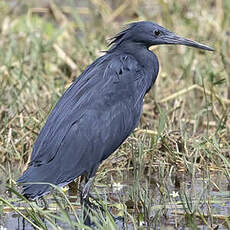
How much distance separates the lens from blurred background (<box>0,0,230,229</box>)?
17.9 ft

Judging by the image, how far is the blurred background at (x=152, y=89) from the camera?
5445 millimetres

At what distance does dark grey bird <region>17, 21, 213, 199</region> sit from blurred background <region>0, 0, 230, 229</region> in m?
0.25

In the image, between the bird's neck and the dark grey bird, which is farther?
the bird's neck

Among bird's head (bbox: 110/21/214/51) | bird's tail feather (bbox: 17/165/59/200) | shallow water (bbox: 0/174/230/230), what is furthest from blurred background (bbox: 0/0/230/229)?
bird's tail feather (bbox: 17/165/59/200)

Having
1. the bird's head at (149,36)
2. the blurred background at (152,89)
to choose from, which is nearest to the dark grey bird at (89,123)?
the bird's head at (149,36)

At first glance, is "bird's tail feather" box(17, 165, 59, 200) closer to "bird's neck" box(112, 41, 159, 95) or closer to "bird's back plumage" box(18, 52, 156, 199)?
"bird's back plumage" box(18, 52, 156, 199)

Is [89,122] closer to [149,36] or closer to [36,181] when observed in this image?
[36,181]

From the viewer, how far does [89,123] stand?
185 inches

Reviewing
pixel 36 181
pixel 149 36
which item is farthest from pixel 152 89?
pixel 36 181

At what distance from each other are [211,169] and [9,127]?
1.54m

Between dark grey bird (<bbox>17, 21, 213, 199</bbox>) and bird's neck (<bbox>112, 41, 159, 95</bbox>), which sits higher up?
bird's neck (<bbox>112, 41, 159, 95</bbox>)

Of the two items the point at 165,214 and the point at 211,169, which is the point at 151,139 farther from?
the point at 165,214

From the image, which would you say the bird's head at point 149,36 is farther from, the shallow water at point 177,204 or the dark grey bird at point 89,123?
the shallow water at point 177,204

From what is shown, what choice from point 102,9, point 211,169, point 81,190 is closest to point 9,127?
point 81,190
